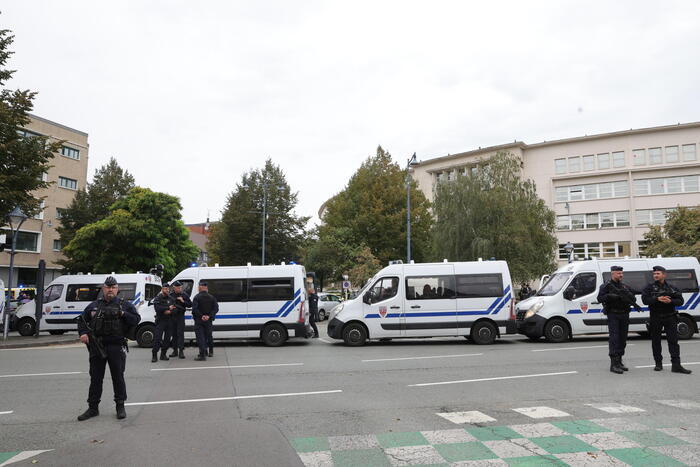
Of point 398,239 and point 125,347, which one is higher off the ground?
point 398,239

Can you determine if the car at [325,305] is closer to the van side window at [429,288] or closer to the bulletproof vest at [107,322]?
the van side window at [429,288]

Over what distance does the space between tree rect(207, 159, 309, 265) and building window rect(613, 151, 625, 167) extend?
35501mm

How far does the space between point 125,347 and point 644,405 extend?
21.4 feet

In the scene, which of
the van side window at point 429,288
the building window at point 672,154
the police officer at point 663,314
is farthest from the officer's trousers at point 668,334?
the building window at point 672,154

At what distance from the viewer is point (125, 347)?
687 cm

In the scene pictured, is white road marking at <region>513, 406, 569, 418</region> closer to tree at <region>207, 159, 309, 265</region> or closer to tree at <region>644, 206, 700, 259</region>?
tree at <region>644, 206, 700, 259</region>

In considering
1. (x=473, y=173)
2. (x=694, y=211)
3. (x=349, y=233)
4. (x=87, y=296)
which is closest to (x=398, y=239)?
(x=349, y=233)

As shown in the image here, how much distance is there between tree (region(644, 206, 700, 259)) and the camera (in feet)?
121

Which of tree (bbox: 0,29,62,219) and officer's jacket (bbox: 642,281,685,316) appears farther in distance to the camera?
tree (bbox: 0,29,62,219)

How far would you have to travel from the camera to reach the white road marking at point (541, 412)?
20.0 ft

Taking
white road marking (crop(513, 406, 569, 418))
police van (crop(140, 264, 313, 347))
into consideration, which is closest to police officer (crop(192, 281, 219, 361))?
police van (crop(140, 264, 313, 347))

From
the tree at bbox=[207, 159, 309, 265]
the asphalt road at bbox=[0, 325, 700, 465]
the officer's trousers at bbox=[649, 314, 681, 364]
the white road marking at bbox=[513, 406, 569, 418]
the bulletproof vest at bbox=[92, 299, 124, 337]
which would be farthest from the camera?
the tree at bbox=[207, 159, 309, 265]

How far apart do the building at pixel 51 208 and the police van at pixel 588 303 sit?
40.3 meters

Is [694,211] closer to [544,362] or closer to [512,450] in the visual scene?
[544,362]
